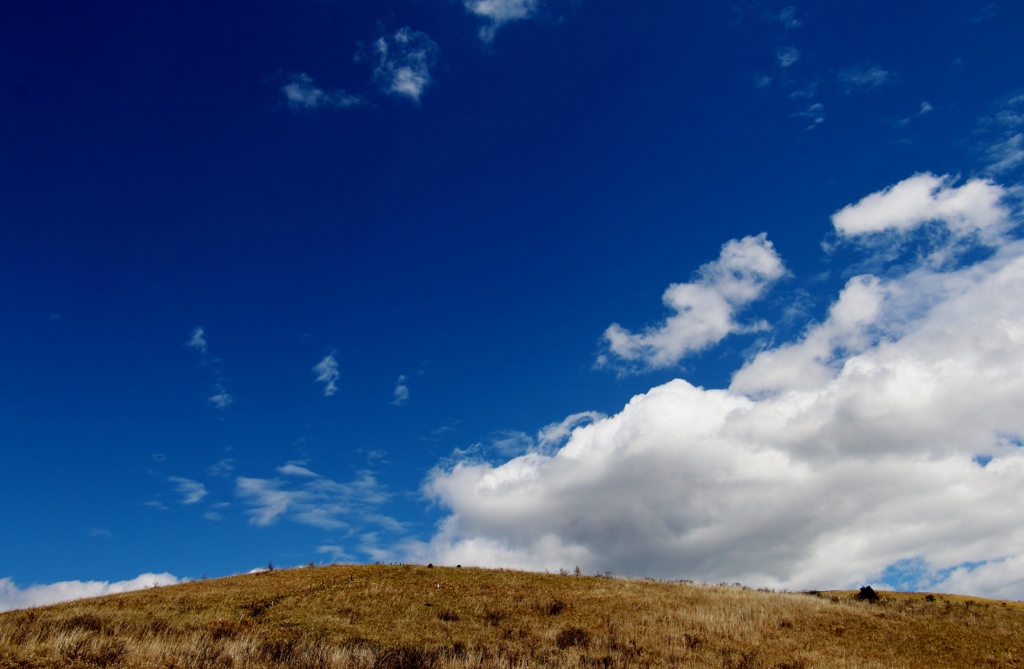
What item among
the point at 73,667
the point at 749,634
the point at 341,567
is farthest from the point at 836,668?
the point at 341,567

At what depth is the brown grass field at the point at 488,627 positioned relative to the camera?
67.2ft

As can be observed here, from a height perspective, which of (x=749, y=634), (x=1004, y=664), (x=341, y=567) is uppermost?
(x=341, y=567)

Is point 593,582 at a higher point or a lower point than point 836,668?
higher

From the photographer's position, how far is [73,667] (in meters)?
14.4

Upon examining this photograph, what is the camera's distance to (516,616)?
30.8 metres

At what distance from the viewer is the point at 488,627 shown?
28.7m

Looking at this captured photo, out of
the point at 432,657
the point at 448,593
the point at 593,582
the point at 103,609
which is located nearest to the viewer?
the point at 432,657

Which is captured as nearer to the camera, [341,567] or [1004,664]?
[1004,664]

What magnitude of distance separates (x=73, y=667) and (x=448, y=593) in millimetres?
22695

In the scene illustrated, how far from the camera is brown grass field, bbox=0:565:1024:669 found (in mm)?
20469

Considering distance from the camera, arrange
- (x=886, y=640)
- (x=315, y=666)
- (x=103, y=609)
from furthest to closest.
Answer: (x=103, y=609) → (x=886, y=640) → (x=315, y=666)

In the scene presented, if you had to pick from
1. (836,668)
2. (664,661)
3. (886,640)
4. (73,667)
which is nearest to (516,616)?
(664,661)

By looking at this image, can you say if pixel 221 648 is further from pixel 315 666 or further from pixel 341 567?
pixel 341 567

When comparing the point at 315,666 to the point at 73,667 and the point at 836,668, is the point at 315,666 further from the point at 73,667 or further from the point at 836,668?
the point at 836,668
